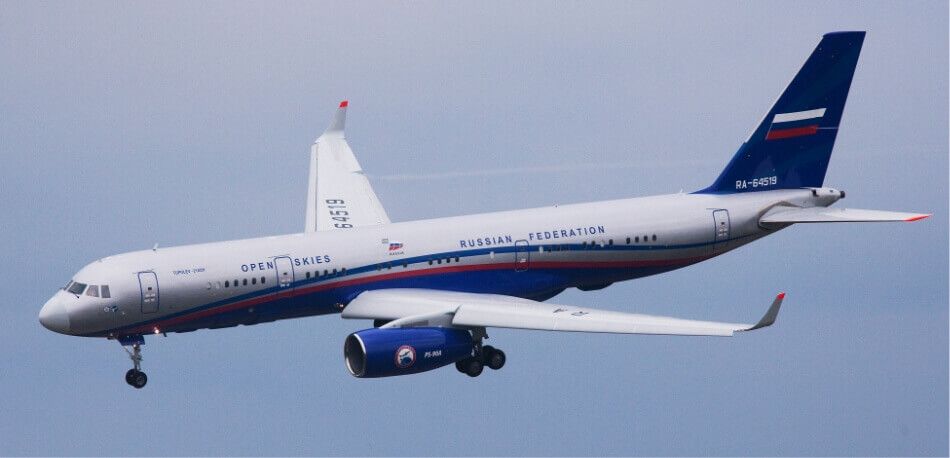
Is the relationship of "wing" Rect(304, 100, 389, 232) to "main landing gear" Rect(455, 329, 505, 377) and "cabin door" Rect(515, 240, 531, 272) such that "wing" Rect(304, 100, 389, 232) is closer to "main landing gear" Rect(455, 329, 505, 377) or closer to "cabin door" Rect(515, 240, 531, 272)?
"cabin door" Rect(515, 240, 531, 272)

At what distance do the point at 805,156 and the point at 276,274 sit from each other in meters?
21.0

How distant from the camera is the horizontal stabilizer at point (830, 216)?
64.0m

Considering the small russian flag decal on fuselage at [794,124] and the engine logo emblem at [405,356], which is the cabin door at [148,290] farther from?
the small russian flag decal on fuselage at [794,124]

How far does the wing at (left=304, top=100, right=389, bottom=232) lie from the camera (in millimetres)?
68000

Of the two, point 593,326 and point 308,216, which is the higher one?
point 308,216

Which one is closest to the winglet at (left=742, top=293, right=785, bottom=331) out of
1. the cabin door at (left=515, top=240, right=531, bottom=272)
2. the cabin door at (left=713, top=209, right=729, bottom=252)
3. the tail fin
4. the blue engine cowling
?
the blue engine cowling

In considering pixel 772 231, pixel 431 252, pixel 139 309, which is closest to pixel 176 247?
pixel 139 309

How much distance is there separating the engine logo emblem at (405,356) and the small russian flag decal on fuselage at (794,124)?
17.8 m

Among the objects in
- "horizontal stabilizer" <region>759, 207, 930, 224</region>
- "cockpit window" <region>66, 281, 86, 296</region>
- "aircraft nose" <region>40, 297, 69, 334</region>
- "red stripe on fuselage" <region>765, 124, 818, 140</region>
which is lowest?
"horizontal stabilizer" <region>759, 207, 930, 224</region>

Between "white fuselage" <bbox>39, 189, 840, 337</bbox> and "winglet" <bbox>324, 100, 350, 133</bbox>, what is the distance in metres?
10.9

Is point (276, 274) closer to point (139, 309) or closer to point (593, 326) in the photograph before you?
point (139, 309)

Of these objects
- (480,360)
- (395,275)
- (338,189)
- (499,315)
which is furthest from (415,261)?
(338,189)

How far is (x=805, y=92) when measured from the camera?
65.5 m

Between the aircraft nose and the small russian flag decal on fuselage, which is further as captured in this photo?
the small russian flag decal on fuselage
